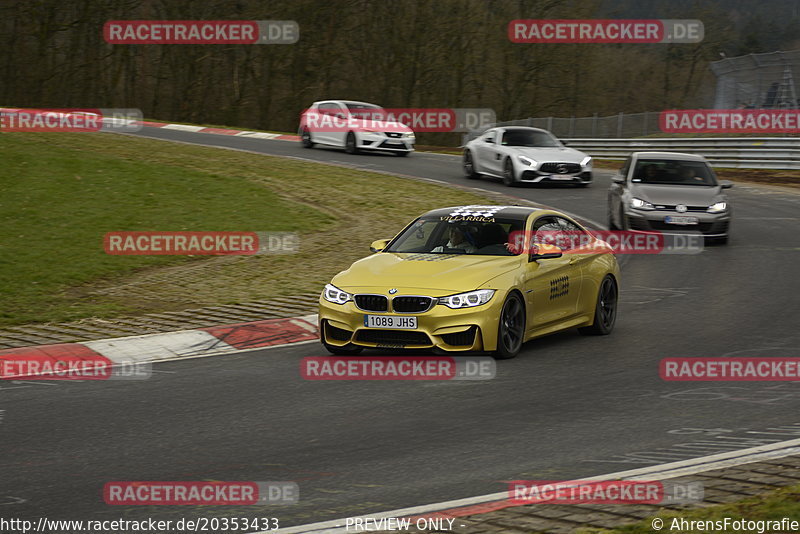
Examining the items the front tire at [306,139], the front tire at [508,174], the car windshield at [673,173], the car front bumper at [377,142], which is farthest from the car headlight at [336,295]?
the front tire at [306,139]

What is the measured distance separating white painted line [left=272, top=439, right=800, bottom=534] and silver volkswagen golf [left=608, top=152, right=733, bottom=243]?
1233 centimetres

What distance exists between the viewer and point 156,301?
13.6m


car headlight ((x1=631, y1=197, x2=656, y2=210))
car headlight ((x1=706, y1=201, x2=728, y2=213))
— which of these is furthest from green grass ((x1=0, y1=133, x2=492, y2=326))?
car headlight ((x1=706, y1=201, x2=728, y2=213))

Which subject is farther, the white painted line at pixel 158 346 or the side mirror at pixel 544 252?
the side mirror at pixel 544 252

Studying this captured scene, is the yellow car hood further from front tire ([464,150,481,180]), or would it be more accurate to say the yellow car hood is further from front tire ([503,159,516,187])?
front tire ([464,150,481,180])

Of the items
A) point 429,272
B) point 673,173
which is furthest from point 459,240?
point 673,173

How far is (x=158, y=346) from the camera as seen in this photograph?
36.7ft

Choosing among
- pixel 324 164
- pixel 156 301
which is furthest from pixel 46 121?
pixel 156 301

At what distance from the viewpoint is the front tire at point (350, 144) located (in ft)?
111

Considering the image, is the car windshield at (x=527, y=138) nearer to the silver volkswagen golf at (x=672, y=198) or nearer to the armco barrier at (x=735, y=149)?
the silver volkswagen golf at (x=672, y=198)

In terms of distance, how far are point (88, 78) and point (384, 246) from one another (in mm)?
57682

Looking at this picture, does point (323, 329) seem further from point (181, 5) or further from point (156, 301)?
point (181, 5)

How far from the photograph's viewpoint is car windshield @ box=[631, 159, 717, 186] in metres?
20.2

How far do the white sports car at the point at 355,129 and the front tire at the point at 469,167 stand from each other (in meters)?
4.60
